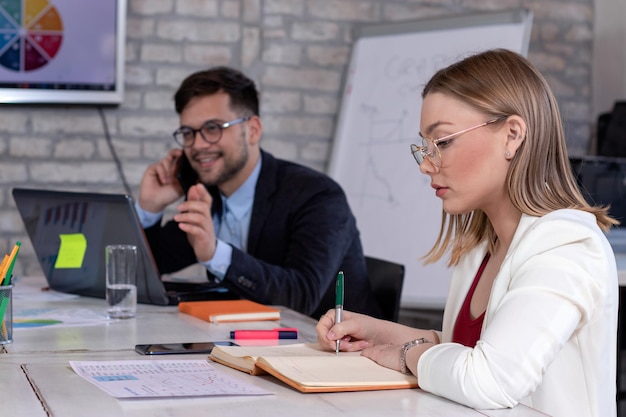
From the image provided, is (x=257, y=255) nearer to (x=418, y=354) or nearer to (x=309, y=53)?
(x=418, y=354)

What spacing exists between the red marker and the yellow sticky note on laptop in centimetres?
70

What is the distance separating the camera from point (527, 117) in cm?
142

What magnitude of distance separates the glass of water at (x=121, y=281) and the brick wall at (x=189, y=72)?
1.73 meters

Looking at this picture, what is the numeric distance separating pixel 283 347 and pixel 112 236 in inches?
30.3

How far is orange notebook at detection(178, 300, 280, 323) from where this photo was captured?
187 centimetres

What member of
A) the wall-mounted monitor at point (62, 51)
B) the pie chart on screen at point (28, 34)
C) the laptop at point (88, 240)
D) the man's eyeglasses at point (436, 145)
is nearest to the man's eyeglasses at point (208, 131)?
the laptop at point (88, 240)

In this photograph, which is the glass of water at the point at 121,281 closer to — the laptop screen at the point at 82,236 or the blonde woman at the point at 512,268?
the laptop screen at the point at 82,236

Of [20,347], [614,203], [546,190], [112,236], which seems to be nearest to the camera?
[546,190]

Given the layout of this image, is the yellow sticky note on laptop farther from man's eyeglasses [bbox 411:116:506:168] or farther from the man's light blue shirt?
man's eyeglasses [bbox 411:116:506:168]

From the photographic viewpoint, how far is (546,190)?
1.44m

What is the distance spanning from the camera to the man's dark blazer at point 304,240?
2371 mm

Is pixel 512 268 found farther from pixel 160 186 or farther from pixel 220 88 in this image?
pixel 160 186

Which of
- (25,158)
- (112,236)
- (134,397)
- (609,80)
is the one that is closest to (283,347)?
(134,397)

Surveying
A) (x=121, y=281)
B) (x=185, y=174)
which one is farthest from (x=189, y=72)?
(x=121, y=281)
